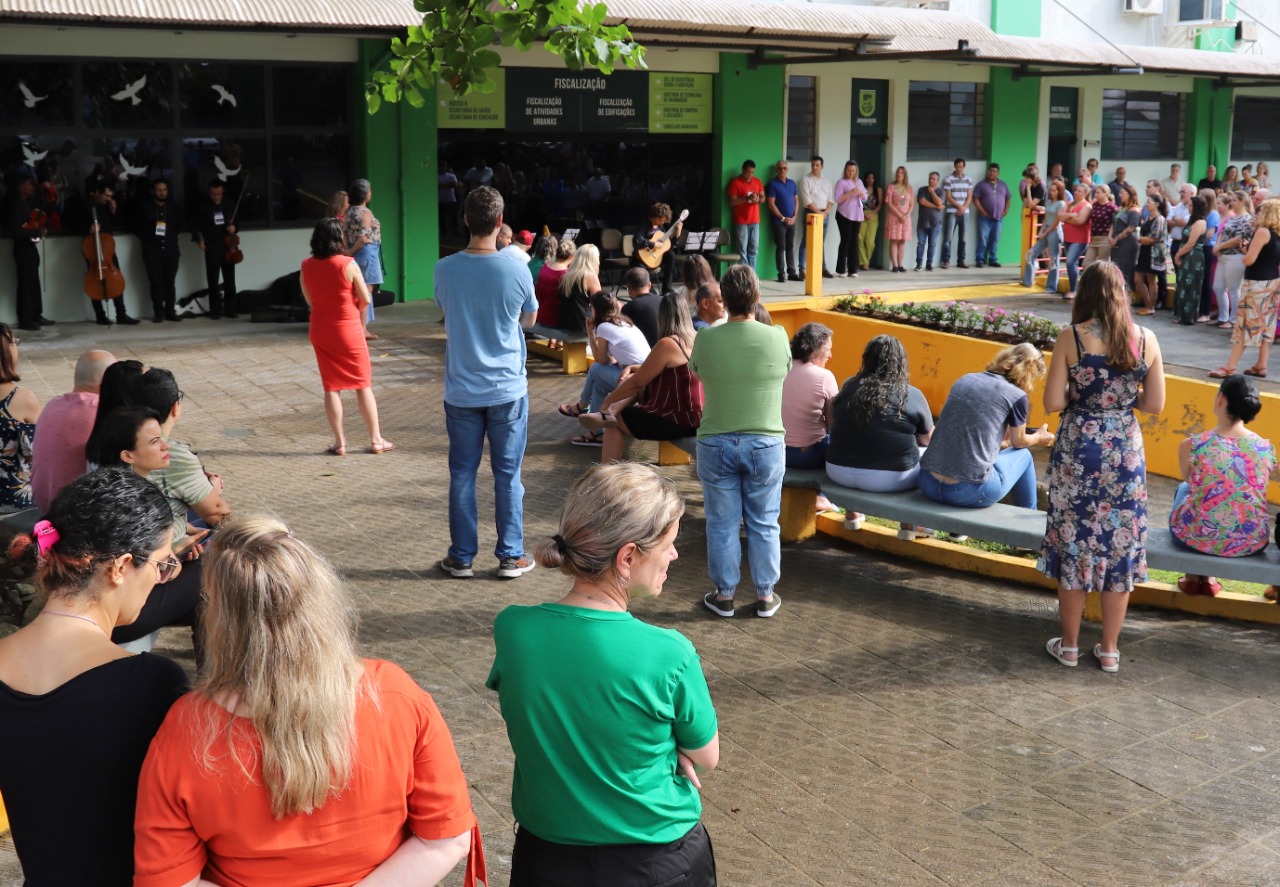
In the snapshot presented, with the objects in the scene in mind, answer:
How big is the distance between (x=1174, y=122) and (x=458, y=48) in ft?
79.5

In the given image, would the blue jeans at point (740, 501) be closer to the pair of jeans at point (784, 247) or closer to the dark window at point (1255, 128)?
the pair of jeans at point (784, 247)

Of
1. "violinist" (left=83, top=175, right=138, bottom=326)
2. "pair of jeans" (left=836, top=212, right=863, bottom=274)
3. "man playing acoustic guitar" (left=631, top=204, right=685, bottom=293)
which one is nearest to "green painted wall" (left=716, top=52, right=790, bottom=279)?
"pair of jeans" (left=836, top=212, right=863, bottom=274)

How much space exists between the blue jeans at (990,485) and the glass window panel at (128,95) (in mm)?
11880

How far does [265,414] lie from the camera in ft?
36.7

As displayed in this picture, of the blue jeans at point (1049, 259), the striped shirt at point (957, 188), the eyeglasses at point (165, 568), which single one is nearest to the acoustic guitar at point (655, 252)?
the blue jeans at point (1049, 259)

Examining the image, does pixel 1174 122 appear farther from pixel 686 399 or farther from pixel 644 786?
pixel 644 786

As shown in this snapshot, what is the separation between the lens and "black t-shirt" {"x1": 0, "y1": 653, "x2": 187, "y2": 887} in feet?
8.20

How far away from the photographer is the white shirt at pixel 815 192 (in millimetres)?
20859

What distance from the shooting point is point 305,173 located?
55.9 ft

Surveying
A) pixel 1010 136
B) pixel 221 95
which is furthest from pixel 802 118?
pixel 221 95

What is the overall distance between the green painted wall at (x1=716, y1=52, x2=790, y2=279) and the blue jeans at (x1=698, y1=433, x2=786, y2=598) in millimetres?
14406

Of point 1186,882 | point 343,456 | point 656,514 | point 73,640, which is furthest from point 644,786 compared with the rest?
point 343,456

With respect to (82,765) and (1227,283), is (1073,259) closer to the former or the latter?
(1227,283)

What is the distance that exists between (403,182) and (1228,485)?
43.3ft
